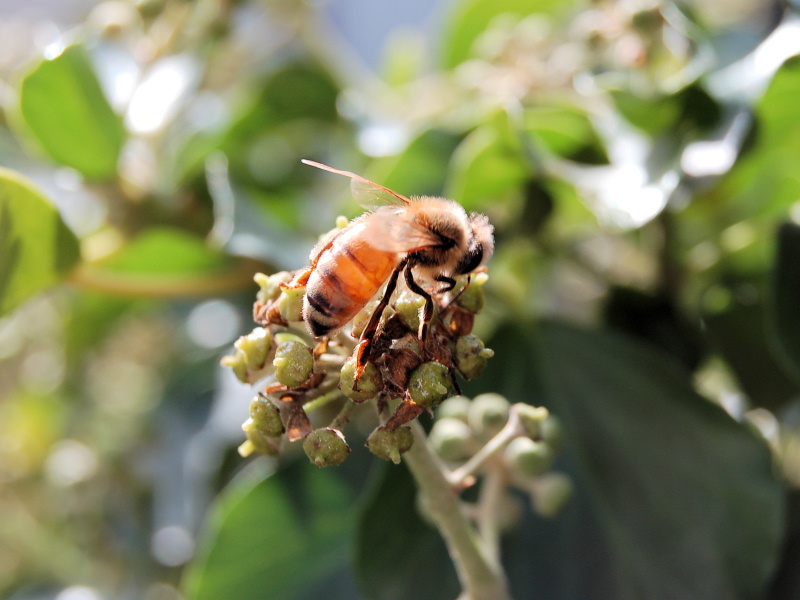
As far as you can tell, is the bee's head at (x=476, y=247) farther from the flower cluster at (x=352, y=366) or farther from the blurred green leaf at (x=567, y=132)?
the blurred green leaf at (x=567, y=132)

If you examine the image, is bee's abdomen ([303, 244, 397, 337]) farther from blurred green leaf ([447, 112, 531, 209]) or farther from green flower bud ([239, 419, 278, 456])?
blurred green leaf ([447, 112, 531, 209])

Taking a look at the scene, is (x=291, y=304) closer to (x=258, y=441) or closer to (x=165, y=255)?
(x=258, y=441)

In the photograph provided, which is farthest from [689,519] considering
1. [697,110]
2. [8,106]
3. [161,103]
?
[8,106]

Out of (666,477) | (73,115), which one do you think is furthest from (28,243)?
(666,477)

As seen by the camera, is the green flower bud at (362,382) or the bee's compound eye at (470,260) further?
the bee's compound eye at (470,260)

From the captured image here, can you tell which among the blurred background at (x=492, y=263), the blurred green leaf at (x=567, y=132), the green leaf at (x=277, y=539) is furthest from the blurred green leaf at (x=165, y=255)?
the blurred green leaf at (x=567, y=132)

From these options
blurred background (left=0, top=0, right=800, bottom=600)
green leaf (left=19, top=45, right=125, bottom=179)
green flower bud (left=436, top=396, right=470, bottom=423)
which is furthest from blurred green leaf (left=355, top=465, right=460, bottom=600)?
green leaf (left=19, top=45, right=125, bottom=179)
